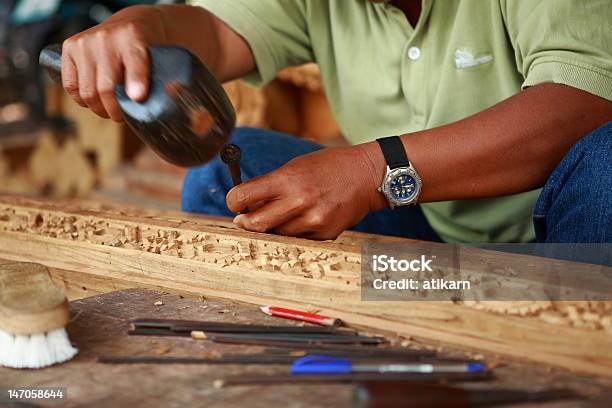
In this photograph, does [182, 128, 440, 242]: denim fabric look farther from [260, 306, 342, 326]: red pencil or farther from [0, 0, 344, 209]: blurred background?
[0, 0, 344, 209]: blurred background

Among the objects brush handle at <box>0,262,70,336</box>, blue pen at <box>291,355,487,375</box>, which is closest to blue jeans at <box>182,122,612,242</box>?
blue pen at <box>291,355,487,375</box>

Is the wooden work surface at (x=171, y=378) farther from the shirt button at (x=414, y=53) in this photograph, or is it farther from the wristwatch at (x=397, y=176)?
the shirt button at (x=414, y=53)

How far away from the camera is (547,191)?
142 cm

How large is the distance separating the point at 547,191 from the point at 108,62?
800 millimetres

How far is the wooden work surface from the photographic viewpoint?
833 millimetres

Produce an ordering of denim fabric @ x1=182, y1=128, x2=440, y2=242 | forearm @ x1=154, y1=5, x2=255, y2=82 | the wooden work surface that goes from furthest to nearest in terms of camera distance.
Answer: denim fabric @ x1=182, y1=128, x2=440, y2=242
forearm @ x1=154, y1=5, x2=255, y2=82
the wooden work surface

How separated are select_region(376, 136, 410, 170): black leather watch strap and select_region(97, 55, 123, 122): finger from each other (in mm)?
454

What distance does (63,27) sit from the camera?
394cm

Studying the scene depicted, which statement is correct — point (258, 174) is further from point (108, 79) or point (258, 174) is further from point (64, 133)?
point (64, 133)

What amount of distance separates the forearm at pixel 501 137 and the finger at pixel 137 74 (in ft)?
1.33

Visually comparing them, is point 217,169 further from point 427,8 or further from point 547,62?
point 547,62

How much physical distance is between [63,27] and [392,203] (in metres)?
3.04

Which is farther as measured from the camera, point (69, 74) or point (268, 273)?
point (69, 74)

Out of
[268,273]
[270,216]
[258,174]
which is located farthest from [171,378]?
[258,174]
